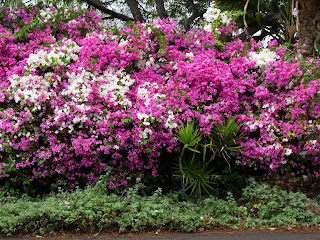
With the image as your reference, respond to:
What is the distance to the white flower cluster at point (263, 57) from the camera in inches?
277

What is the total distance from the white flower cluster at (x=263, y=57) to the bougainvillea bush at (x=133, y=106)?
0.02 meters

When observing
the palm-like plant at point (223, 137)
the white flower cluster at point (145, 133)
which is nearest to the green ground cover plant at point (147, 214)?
the palm-like plant at point (223, 137)

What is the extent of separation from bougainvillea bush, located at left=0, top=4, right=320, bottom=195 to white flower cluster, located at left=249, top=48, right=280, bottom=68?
2cm

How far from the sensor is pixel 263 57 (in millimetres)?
7098

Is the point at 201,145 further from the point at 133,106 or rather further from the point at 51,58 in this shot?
the point at 51,58

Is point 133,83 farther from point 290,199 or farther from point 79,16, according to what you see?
point 290,199

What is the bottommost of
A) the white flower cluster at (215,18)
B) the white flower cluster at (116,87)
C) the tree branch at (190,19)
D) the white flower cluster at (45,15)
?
the white flower cluster at (116,87)

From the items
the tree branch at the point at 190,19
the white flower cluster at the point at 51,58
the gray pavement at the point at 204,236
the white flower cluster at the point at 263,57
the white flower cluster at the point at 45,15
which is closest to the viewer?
the gray pavement at the point at 204,236

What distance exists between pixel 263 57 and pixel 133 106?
8.86ft

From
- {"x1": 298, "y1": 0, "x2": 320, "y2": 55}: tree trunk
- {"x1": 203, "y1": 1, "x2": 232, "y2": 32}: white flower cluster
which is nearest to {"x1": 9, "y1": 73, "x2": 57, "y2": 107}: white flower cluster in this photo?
{"x1": 203, "y1": 1, "x2": 232, "y2": 32}: white flower cluster

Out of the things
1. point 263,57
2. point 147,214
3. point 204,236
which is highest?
point 263,57

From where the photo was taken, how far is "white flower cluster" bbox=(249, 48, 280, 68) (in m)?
7.04

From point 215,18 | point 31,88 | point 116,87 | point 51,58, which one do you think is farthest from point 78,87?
point 215,18

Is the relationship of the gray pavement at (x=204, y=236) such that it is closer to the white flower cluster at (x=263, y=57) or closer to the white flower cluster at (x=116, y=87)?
the white flower cluster at (x=116, y=87)
